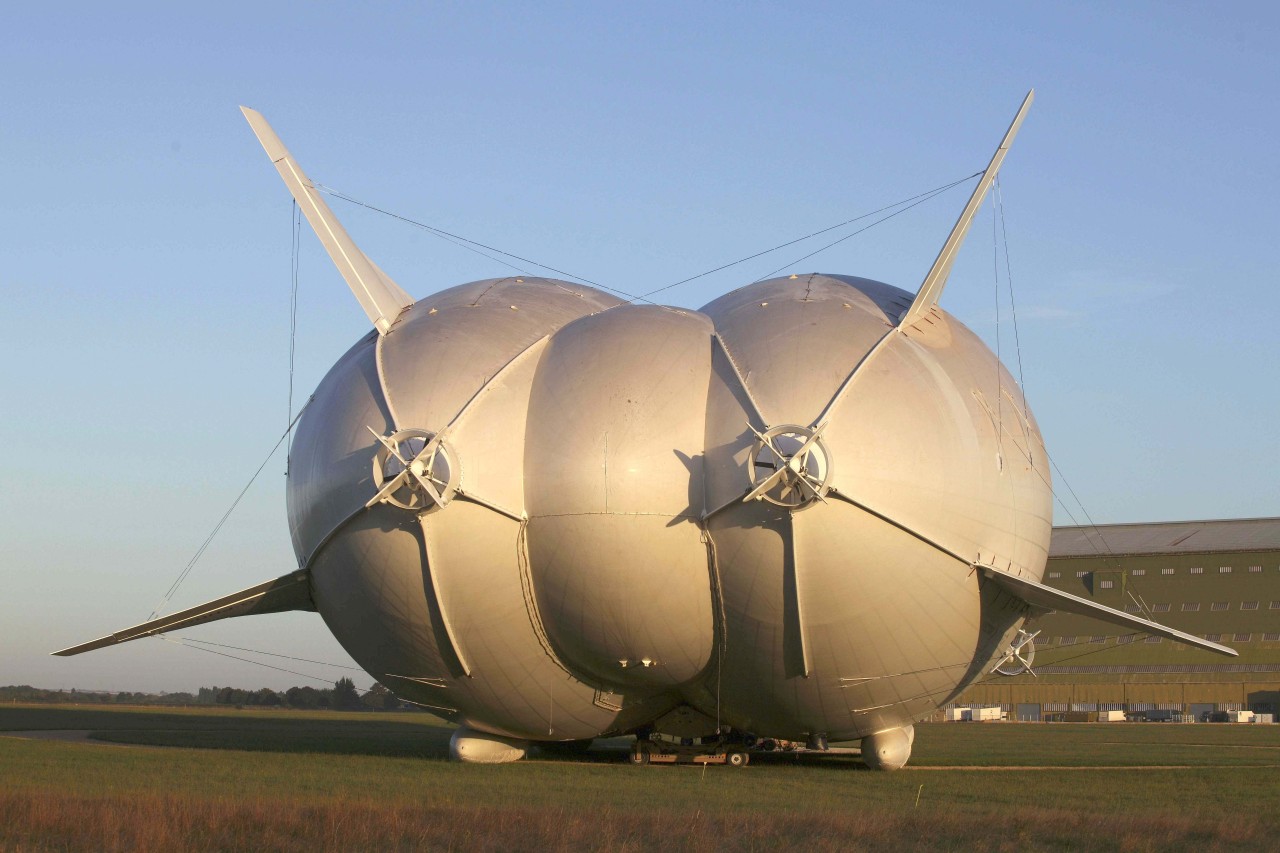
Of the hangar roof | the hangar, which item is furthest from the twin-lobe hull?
the hangar roof

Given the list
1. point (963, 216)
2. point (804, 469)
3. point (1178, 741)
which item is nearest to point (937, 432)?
point (804, 469)

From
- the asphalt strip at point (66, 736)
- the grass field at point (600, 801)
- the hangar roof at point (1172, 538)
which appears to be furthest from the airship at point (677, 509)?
the hangar roof at point (1172, 538)

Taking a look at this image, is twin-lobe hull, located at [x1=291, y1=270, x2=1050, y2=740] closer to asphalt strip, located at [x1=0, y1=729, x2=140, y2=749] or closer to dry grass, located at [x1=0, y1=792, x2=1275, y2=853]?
dry grass, located at [x1=0, y1=792, x2=1275, y2=853]

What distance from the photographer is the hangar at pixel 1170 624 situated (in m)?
77.7

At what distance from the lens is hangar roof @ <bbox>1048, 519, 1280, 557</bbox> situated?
80.1 meters

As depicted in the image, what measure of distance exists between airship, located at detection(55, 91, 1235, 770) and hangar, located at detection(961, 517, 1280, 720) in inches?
2203

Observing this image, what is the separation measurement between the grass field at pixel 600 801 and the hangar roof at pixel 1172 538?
5065 centimetres

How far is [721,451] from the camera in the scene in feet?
71.6

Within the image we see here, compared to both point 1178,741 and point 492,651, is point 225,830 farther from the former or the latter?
point 1178,741

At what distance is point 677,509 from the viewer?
860 inches

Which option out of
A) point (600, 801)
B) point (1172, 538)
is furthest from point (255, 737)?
point (1172, 538)

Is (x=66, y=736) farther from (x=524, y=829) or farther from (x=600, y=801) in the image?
(x=524, y=829)

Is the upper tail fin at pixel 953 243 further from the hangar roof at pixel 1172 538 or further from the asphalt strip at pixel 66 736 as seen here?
the hangar roof at pixel 1172 538

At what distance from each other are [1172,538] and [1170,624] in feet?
22.5
